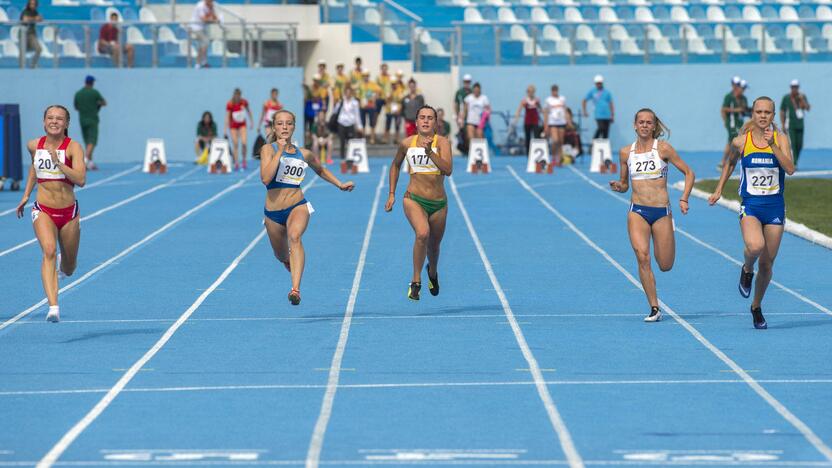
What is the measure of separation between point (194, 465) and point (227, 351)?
11.9 feet

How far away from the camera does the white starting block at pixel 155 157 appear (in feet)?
108

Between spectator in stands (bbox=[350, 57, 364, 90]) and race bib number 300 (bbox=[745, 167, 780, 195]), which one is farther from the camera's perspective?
spectator in stands (bbox=[350, 57, 364, 90])

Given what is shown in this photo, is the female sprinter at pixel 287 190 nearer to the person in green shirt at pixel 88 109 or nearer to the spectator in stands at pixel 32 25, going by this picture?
the person in green shirt at pixel 88 109

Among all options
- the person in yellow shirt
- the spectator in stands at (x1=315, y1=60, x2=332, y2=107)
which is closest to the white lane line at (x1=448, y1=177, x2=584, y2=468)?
the spectator in stands at (x1=315, y1=60, x2=332, y2=107)

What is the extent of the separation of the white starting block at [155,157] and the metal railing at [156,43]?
464 centimetres

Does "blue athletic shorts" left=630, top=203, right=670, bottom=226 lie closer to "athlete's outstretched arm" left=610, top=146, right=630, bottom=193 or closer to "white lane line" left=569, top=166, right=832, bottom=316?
"athlete's outstretched arm" left=610, top=146, right=630, bottom=193

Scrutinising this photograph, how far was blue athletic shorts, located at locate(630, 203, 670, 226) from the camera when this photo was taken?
38.6 ft

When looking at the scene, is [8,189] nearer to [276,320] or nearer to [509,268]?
[509,268]

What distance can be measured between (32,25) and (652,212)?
26685mm

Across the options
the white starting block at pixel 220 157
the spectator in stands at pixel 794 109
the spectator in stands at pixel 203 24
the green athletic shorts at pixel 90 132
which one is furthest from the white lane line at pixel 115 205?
the spectator in stands at pixel 794 109

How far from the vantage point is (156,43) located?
3728cm

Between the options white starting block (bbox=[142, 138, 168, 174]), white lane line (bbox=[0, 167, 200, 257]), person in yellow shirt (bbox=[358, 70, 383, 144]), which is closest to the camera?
white lane line (bbox=[0, 167, 200, 257])

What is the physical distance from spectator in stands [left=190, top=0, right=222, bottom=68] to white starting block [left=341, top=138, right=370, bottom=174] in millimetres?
6227

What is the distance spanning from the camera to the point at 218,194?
87.4 ft
